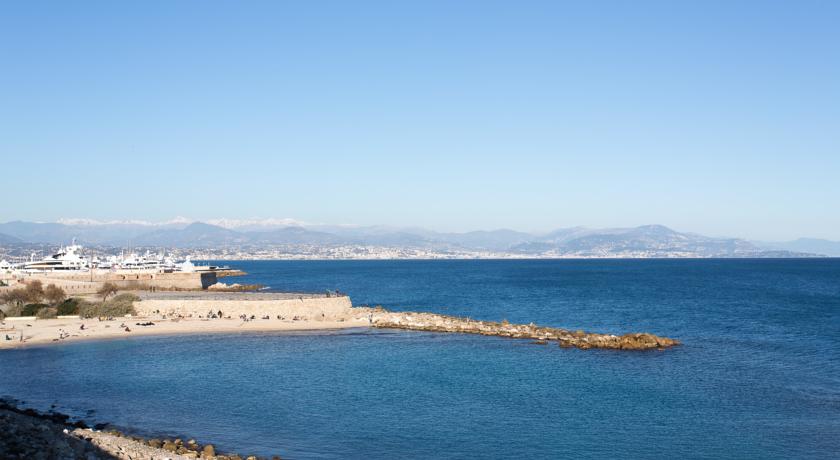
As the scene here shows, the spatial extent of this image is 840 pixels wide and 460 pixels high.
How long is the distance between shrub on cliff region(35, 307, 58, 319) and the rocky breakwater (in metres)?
26.7

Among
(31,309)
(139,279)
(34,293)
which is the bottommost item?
(31,309)

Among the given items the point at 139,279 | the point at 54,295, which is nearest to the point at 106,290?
the point at 54,295

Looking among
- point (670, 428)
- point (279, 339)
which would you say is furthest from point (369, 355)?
point (670, 428)

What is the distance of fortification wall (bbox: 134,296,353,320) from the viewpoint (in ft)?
196

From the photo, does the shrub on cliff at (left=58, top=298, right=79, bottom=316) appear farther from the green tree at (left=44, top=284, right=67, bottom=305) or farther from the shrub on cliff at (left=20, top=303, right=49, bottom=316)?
the green tree at (left=44, top=284, right=67, bottom=305)

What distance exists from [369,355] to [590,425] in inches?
721

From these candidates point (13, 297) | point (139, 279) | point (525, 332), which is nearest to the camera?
point (525, 332)

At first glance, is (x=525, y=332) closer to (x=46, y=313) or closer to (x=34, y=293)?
(x=46, y=313)

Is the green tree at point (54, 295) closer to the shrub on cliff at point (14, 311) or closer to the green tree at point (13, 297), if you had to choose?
the green tree at point (13, 297)

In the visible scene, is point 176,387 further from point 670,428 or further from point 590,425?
point 670,428

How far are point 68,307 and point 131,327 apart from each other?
11401 mm

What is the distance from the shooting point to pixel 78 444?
69.7 ft

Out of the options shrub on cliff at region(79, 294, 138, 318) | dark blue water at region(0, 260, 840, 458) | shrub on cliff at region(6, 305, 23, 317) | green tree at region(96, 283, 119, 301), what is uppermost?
green tree at region(96, 283, 119, 301)

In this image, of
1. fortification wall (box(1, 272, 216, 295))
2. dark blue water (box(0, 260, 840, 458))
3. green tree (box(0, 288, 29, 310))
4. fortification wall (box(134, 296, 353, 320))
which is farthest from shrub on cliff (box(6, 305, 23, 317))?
dark blue water (box(0, 260, 840, 458))
